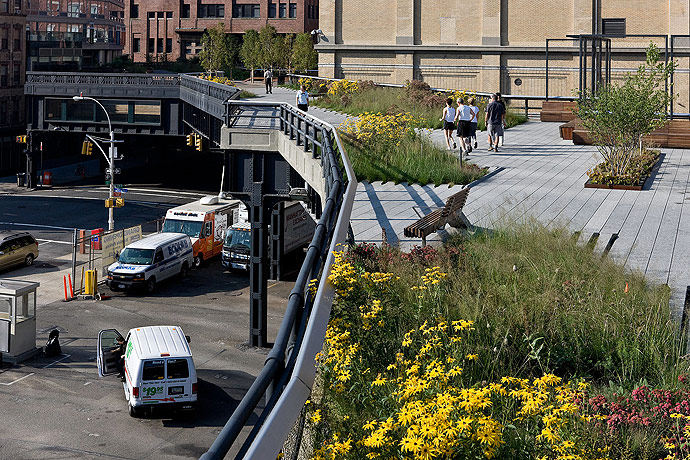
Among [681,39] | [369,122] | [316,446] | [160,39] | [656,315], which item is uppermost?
[160,39]

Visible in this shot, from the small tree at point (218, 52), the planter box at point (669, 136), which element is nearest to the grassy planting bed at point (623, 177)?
the planter box at point (669, 136)

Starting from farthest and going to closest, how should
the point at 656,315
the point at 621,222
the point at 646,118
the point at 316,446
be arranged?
the point at 646,118
the point at 621,222
the point at 656,315
the point at 316,446

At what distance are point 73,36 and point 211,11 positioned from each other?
2621 centimetres

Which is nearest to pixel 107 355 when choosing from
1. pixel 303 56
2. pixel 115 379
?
pixel 115 379

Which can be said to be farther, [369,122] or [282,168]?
[282,168]

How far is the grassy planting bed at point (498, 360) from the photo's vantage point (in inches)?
275

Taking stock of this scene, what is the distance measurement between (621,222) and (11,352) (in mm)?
18199

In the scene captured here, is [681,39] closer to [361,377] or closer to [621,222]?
[621,222]

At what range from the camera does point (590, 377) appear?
360 inches

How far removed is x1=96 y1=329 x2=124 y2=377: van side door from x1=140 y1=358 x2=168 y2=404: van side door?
3.60m

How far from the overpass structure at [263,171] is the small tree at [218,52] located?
1606cm

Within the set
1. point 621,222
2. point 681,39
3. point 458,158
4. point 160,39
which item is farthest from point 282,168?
point 160,39

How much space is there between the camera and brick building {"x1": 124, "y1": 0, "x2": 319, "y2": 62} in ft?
371

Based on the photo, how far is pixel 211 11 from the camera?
387 ft
